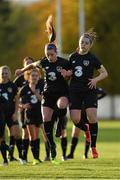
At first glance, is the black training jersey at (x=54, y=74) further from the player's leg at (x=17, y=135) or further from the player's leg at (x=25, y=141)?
the player's leg at (x=25, y=141)

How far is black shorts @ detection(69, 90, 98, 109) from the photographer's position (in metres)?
17.4

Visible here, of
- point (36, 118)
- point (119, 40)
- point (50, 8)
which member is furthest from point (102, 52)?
point (36, 118)

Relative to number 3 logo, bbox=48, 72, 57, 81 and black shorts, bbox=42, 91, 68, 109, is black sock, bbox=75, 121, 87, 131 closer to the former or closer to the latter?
black shorts, bbox=42, 91, 68, 109

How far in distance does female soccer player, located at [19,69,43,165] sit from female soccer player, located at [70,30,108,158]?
1359 millimetres

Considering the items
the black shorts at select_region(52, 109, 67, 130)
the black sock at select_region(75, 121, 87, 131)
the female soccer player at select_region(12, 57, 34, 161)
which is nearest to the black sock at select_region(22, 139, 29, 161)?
the female soccer player at select_region(12, 57, 34, 161)

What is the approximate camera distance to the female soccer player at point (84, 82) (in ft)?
57.0

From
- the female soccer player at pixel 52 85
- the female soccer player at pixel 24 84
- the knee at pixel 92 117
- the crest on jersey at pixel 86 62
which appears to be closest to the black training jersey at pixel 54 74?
the female soccer player at pixel 52 85

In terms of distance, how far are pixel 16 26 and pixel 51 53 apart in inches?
2226

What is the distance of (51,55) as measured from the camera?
17.1 metres

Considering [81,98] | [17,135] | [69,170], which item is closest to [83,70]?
[81,98]

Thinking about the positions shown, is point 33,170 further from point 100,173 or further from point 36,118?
point 36,118

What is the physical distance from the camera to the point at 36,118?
738 inches

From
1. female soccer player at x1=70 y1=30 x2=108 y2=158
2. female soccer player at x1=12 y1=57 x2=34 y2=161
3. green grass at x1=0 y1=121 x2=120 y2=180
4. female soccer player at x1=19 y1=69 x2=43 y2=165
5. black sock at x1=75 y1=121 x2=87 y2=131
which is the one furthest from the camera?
female soccer player at x1=12 y1=57 x2=34 y2=161

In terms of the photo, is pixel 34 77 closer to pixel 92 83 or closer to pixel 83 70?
pixel 83 70
